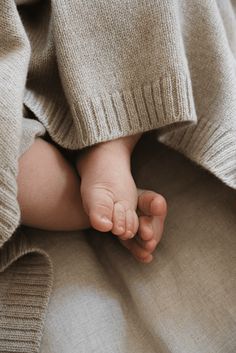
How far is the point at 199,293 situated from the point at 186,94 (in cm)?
27

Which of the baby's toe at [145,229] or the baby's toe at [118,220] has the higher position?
the baby's toe at [118,220]

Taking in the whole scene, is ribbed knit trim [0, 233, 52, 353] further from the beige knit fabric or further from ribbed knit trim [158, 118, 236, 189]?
ribbed knit trim [158, 118, 236, 189]

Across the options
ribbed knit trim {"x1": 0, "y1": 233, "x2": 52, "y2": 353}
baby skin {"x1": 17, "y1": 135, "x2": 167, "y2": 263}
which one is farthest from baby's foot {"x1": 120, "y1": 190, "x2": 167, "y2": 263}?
ribbed knit trim {"x1": 0, "y1": 233, "x2": 52, "y2": 353}

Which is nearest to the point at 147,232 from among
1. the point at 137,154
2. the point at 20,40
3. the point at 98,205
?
the point at 98,205

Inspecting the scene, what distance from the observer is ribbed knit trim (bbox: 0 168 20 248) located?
516mm

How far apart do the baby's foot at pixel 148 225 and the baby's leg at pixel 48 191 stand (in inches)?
3.1

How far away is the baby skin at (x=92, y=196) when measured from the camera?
1.85ft

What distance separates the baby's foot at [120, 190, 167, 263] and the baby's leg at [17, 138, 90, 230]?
0.08 meters

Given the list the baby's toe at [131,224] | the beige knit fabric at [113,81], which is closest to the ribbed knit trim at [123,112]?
the beige knit fabric at [113,81]

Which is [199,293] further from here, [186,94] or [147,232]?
[186,94]

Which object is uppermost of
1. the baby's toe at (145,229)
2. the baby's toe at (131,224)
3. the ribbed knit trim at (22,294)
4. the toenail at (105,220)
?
the toenail at (105,220)

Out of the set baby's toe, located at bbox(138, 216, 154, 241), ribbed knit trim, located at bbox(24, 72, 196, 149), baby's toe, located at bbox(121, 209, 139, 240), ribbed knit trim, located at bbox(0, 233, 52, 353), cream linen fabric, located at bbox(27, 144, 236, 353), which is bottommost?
ribbed knit trim, located at bbox(0, 233, 52, 353)

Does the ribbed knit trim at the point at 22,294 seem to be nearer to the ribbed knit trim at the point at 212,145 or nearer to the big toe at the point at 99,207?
the big toe at the point at 99,207

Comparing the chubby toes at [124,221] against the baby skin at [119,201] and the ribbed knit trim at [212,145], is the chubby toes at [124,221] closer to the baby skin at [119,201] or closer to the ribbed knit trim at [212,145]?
the baby skin at [119,201]
